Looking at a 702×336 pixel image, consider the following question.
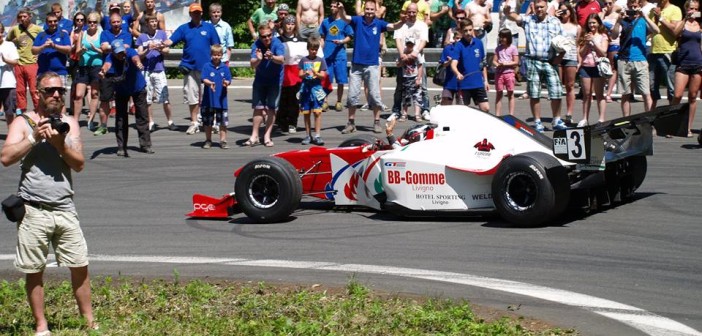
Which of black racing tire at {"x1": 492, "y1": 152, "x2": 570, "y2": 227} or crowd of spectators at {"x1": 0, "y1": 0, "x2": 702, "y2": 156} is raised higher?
crowd of spectators at {"x1": 0, "y1": 0, "x2": 702, "y2": 156}

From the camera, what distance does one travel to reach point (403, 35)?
20.2 metres

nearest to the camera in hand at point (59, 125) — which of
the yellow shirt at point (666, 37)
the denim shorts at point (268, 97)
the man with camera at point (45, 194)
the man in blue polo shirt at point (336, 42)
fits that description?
the man with camera at point (45, 194)

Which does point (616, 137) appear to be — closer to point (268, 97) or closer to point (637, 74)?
point (637, 74)

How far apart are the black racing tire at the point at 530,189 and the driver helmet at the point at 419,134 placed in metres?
1.09

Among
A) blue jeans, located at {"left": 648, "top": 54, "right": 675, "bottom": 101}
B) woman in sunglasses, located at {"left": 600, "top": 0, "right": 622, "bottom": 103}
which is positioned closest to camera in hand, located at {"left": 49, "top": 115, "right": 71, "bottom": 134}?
blue jeans, located at {"left": 648, "top": 54, "right": 675, "bottom": 101}

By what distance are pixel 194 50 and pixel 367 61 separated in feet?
9.63

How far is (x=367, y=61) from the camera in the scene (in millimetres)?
19531

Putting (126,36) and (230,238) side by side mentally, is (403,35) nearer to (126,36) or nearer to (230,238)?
(126,36)

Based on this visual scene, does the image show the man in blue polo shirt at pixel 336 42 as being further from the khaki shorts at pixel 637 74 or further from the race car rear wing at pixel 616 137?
the race car rear wing at pixel 616 137

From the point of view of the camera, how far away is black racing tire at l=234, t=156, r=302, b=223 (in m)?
12.4

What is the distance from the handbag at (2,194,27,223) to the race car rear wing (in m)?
5.40

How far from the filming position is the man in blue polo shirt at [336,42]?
20.5m

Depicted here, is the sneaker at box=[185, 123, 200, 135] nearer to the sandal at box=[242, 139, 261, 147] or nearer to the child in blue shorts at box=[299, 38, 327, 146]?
the sandal at box=[242, 139, 261, 147]

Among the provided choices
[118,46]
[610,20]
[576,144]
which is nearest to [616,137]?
[576,144]
